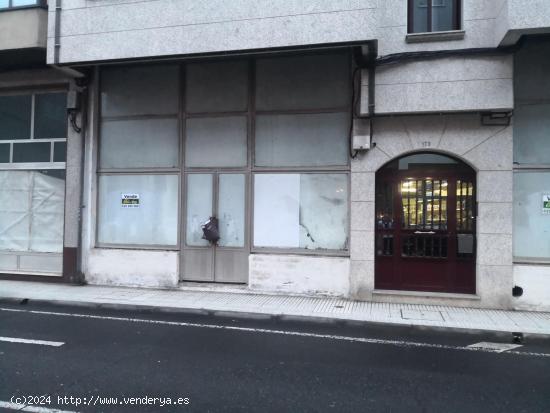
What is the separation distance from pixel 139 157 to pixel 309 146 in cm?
380

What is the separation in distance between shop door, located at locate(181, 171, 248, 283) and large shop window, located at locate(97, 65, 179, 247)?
41 centimetres

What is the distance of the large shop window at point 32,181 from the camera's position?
11086 millimetres

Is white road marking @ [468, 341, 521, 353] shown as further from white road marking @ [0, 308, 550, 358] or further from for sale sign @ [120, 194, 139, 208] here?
for sale sign @ [120, 194, 139, 208]

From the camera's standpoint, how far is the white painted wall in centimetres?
836

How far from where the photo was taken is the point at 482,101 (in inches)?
330

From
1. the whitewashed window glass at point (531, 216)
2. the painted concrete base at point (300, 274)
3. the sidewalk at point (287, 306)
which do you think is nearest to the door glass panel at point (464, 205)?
the whitewashed window glass at point (531, 216)

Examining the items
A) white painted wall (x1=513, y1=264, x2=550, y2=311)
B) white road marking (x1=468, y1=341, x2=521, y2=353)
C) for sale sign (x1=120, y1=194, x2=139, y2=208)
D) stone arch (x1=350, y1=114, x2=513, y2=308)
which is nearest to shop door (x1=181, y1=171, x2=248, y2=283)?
for sale sign (x1=120, y1=194, x2=139, y2=208)

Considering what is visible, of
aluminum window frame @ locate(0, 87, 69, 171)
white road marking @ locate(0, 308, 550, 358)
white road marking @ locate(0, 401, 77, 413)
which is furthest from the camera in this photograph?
aluminum window frame @ locate(0, 87, 69, 171)

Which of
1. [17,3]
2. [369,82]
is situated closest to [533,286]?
[369,82]

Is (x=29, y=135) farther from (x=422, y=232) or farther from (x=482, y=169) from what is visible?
(x=482, y=169)

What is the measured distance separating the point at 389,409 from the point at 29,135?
10560mm

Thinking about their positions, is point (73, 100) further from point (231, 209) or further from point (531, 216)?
point (531, 216)

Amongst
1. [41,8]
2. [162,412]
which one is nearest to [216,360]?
[162,412]

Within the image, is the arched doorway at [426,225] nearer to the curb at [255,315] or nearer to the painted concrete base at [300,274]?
the painted concrete base at [300,274]
